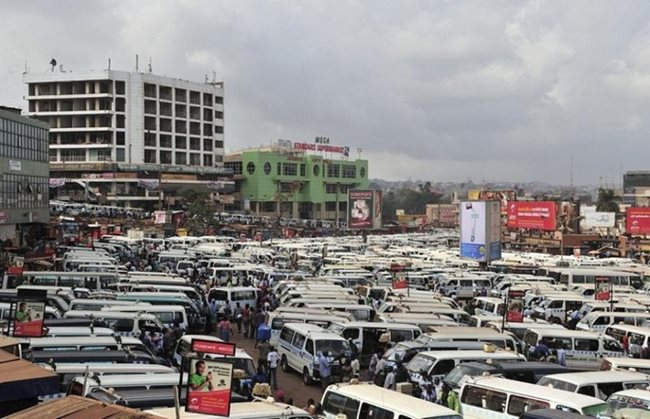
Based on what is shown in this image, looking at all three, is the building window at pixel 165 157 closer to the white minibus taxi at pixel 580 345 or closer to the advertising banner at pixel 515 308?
the advertising banner at pixel 515 308

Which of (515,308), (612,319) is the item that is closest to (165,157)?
(515,308)

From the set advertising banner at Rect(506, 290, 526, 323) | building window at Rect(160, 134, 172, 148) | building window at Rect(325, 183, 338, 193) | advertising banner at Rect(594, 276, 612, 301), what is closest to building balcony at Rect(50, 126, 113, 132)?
building window at Rect(160, 134, 172, 148)

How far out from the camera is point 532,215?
6594 centimetres

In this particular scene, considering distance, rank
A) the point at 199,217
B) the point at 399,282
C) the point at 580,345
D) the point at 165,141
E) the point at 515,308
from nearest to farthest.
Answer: the point at 580,345
the point at 515,308
the point at 399,282
the point at 199,217
the point at 165,141

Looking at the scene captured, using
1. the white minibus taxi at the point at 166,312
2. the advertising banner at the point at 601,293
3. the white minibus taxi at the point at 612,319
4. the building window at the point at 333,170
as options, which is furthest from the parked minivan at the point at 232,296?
the building window at the point at 333,170

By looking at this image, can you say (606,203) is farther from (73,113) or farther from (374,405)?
(374,405)

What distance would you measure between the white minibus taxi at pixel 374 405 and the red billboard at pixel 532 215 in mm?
54130

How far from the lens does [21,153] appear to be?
38.6m

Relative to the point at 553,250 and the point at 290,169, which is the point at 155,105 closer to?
the point at 290,169

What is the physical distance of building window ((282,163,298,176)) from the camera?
108m

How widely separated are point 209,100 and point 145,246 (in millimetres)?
54913

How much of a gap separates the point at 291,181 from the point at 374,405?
98.1 metres

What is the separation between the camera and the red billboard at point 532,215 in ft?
210

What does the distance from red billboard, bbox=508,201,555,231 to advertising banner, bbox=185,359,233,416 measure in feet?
191
